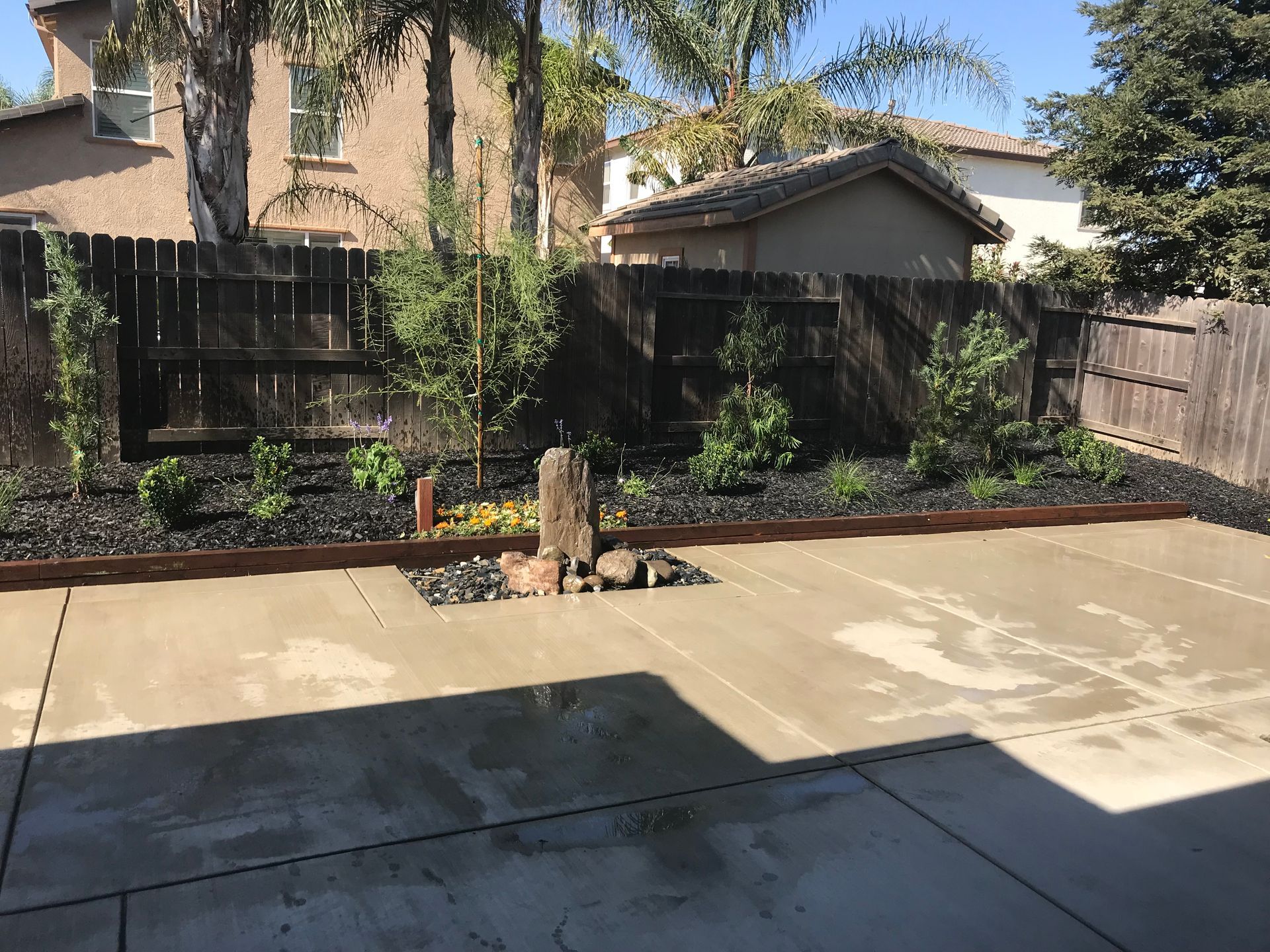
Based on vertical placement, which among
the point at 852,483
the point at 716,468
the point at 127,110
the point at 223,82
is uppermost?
the point at 127,110

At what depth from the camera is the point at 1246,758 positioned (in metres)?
4.45

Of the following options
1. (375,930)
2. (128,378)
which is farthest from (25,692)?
(128,378)

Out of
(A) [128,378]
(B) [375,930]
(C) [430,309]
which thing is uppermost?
(C) [430,309]

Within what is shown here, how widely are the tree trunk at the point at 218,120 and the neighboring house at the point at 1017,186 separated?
22.7 meters

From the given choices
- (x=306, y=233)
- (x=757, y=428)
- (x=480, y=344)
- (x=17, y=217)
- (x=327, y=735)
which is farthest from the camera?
(x=306, y=233)

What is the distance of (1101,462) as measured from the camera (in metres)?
10.3

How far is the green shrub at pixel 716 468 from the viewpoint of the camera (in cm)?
880

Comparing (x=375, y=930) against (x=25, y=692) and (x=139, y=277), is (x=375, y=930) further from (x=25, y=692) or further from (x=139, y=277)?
(x=139, y=277)

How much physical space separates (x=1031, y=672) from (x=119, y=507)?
5969mm

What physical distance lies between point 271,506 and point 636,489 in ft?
9.43

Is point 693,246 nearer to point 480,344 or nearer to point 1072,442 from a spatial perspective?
point 1072,442

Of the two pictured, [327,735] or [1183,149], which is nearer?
[327,735]

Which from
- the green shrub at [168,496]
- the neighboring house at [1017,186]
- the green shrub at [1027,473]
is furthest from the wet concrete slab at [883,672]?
the neighboring house at [1017,186]

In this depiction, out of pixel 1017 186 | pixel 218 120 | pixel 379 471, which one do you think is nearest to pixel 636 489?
pixel 379 471
